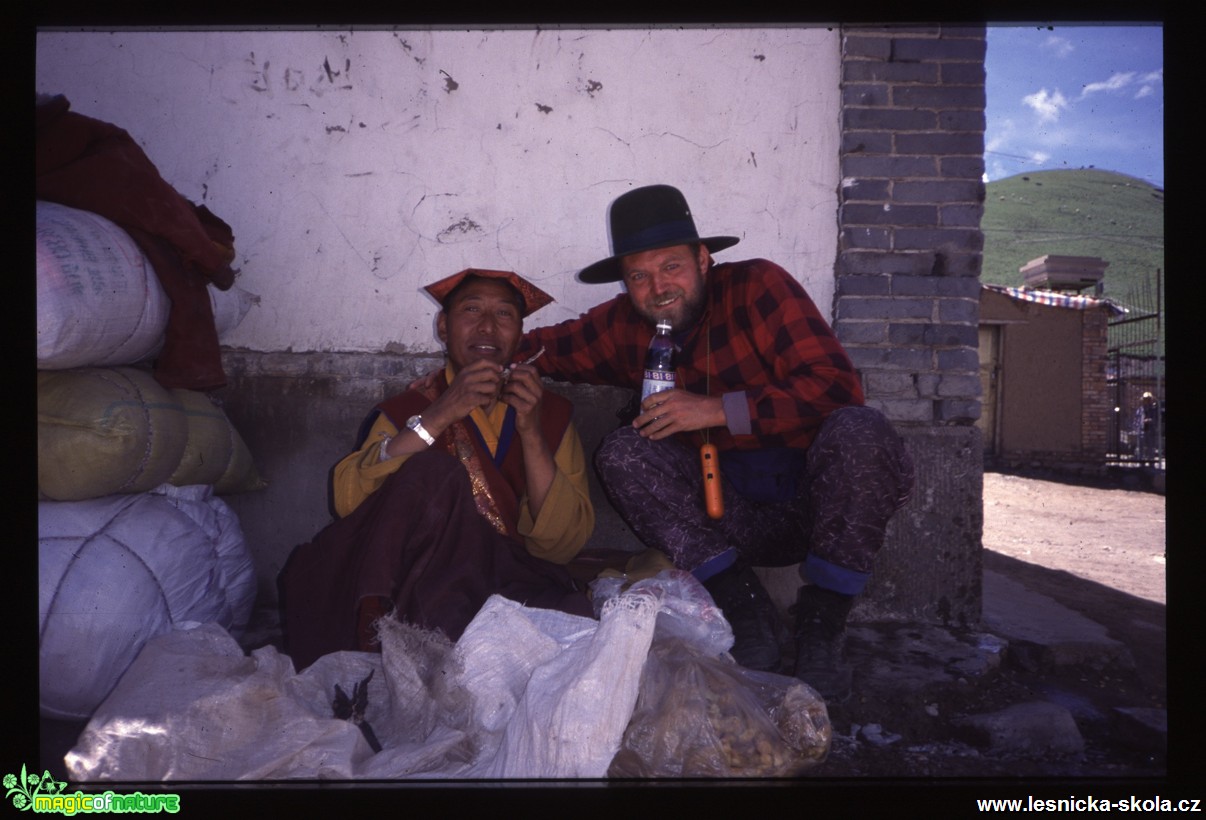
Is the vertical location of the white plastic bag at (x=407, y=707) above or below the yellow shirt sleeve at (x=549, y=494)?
below

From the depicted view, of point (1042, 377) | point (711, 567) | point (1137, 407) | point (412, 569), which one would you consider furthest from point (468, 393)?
point (1137, 407)

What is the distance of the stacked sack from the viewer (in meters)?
2.14

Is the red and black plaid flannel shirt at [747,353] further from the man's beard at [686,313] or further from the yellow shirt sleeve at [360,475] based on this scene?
the yellow shirt sleeve at [360,475]

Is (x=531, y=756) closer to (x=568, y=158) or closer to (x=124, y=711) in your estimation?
(x=124, y=711)

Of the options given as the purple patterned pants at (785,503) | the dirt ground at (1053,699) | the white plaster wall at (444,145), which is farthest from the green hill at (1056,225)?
the purple patterned pants at (785,503)

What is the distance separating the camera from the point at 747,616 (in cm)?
236

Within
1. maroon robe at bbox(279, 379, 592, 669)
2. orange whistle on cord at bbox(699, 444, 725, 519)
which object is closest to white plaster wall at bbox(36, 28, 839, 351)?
orange whistle on cord at bbox(699, 444, 725, 519)

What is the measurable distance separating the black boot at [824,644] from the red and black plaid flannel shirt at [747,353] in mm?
555

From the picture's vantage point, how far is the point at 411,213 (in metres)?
3.30

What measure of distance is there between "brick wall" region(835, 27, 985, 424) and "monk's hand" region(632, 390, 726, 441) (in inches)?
36.9

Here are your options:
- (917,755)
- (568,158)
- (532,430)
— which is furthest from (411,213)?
(917,755)

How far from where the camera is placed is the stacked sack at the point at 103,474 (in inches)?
84.4

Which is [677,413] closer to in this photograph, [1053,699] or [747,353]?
[747,353]

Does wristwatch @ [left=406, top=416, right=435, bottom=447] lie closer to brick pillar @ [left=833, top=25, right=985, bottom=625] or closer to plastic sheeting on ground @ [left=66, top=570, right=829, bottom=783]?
plastic sheeting on ground @ [left=66, top=570, right=829, bottom=783]
